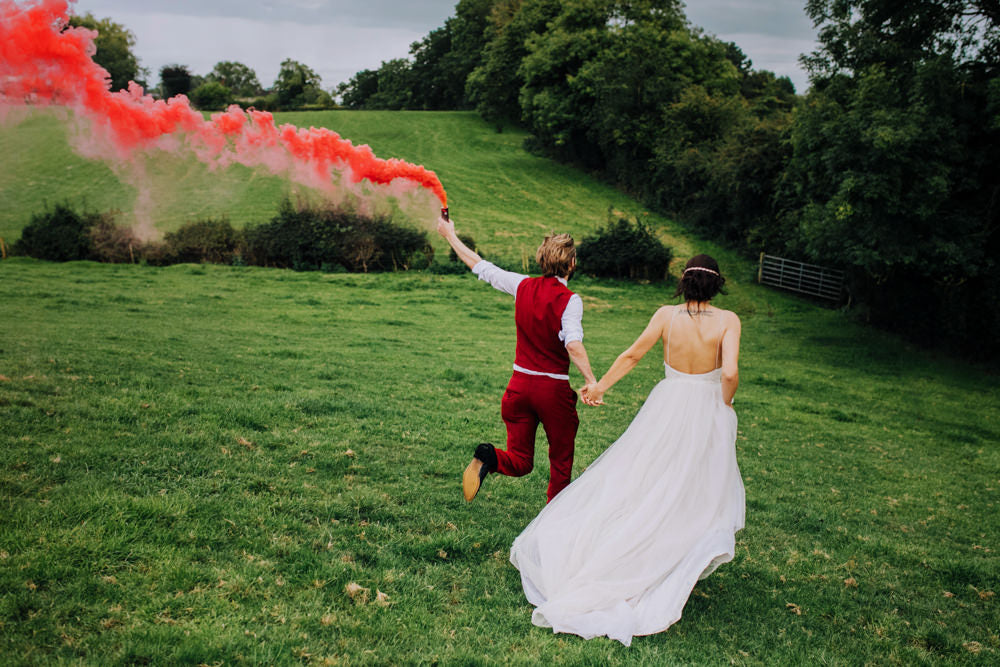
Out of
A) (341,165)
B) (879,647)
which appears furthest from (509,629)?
(341,165)

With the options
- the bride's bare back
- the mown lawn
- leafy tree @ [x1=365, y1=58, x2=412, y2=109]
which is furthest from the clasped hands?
leafy tree @ [x1=365, y1=58, x2=412, y2=109]

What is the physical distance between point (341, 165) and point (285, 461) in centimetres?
741

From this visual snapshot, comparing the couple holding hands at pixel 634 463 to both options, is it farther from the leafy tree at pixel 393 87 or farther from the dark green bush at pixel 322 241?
the leafy tree at pixel 393 87

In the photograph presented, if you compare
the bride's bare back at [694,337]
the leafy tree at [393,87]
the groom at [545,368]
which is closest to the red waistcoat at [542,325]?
the groom at [545,368]

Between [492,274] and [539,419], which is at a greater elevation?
[492,274]

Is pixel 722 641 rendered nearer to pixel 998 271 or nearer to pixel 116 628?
pixel 116 628

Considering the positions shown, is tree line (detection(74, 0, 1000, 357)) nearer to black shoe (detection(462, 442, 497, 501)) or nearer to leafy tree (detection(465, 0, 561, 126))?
leafy tree (detection(465, 0, 561, 126))

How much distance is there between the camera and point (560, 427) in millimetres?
6074

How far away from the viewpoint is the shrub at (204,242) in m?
28.9

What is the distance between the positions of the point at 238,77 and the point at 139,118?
9025 centimetres

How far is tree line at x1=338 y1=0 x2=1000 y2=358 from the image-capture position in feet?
64.8

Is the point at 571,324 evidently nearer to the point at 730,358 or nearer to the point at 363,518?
the point at 730,358

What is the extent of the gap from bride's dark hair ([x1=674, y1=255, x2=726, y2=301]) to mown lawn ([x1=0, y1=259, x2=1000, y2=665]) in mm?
2773

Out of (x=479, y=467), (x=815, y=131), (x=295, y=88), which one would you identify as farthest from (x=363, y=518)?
(x=295, y=88)
